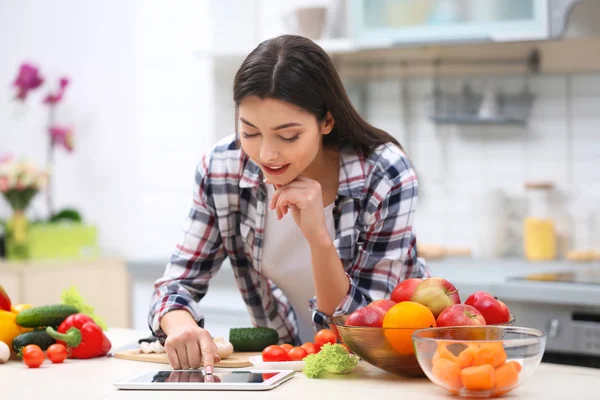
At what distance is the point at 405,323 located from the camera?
135 centimetres

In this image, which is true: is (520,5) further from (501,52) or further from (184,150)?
(184,150)

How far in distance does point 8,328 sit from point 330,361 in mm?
720

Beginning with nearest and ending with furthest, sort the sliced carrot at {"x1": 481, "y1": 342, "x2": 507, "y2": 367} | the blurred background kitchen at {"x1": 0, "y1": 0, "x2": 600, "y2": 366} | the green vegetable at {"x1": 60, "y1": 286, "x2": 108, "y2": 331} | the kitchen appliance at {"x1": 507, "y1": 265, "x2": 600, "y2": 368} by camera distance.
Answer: the sliced carrot at {"x1": 481, "y1": 342, "x2": 507, "y2": 367}, the green vegetable at {"x1": 60, "y1": 286, "x2": 108, "y2": 331}, the kitchen appliance at {"x1": 507, "y1": 265, "x2": 600, "y2": 368}, the blurred background kitchen at {"x1": 0, "y1": 0, "x2": 600, "y2": 366}

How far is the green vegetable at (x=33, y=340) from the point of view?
1.71 metres

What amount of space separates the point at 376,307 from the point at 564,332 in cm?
147

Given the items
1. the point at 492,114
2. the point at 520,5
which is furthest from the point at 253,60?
the point at 492,114

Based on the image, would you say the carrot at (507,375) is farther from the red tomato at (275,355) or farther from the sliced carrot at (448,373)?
the red tomato at (275,355)

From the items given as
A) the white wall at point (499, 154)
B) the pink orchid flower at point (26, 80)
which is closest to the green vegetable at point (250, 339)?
the white wall at point (499, 154)

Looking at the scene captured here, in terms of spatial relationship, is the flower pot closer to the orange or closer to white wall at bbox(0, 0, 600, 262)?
white wall at bbox(0, 0, 600, 262)

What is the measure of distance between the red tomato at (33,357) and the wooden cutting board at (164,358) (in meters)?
0.16

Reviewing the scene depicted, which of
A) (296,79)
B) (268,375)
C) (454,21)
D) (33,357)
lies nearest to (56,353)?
(33,357)

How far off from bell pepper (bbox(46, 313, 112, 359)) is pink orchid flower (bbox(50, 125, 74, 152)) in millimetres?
2559

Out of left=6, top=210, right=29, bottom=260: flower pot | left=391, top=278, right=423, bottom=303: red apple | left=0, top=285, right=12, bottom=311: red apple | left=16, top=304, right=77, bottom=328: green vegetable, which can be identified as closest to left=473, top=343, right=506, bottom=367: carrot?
left=391, top=278, right=423, bottom=303: red apple

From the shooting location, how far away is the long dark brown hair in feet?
5.40
